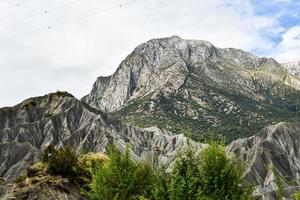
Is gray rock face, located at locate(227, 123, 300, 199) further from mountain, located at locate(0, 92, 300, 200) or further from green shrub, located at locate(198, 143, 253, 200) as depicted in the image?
green shrub, located at locate(198, 143, 253, 200)

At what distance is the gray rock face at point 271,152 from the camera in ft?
423

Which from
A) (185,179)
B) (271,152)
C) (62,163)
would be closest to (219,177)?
(185,179)

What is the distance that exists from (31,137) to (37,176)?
110 metres

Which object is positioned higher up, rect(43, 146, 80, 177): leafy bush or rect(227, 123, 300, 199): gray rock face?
rect(43, 146, 80, 177): leafy bush

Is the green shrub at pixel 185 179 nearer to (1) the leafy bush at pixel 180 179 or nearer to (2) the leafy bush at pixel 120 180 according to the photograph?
(1) the leafy bush at pixel 180 179

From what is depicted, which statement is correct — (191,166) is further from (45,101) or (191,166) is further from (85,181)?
(45,101)

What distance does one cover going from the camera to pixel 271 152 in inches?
5487

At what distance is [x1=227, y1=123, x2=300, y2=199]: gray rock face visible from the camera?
128875 millimetres

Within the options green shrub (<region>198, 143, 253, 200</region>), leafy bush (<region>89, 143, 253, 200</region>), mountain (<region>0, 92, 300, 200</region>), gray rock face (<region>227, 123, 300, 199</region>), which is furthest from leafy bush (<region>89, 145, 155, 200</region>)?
gray rock face (<region>227, 123, 300, 199</region>)

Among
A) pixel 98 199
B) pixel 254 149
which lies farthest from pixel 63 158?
pixel 254 149

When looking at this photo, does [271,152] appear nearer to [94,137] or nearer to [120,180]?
[94,137]

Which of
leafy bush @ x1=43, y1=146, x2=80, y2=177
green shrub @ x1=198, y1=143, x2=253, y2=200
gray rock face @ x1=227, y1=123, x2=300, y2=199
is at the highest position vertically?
leafy bush @ x1=43, y1=146, x2=80, y2=177

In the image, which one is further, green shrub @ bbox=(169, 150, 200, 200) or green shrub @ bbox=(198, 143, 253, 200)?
green shrub @ bbox=(198, 143, 253, 200)

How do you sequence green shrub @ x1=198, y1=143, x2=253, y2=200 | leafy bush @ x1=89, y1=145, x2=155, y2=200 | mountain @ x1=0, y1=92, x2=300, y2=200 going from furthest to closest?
mountain @ x1=0, y1=92, x2=300, y2=200, leafy bush @ x1=89, y1=145, x2=155, y2=200, green shrub @ x1=198, y1=143, x2=253, y2=200
